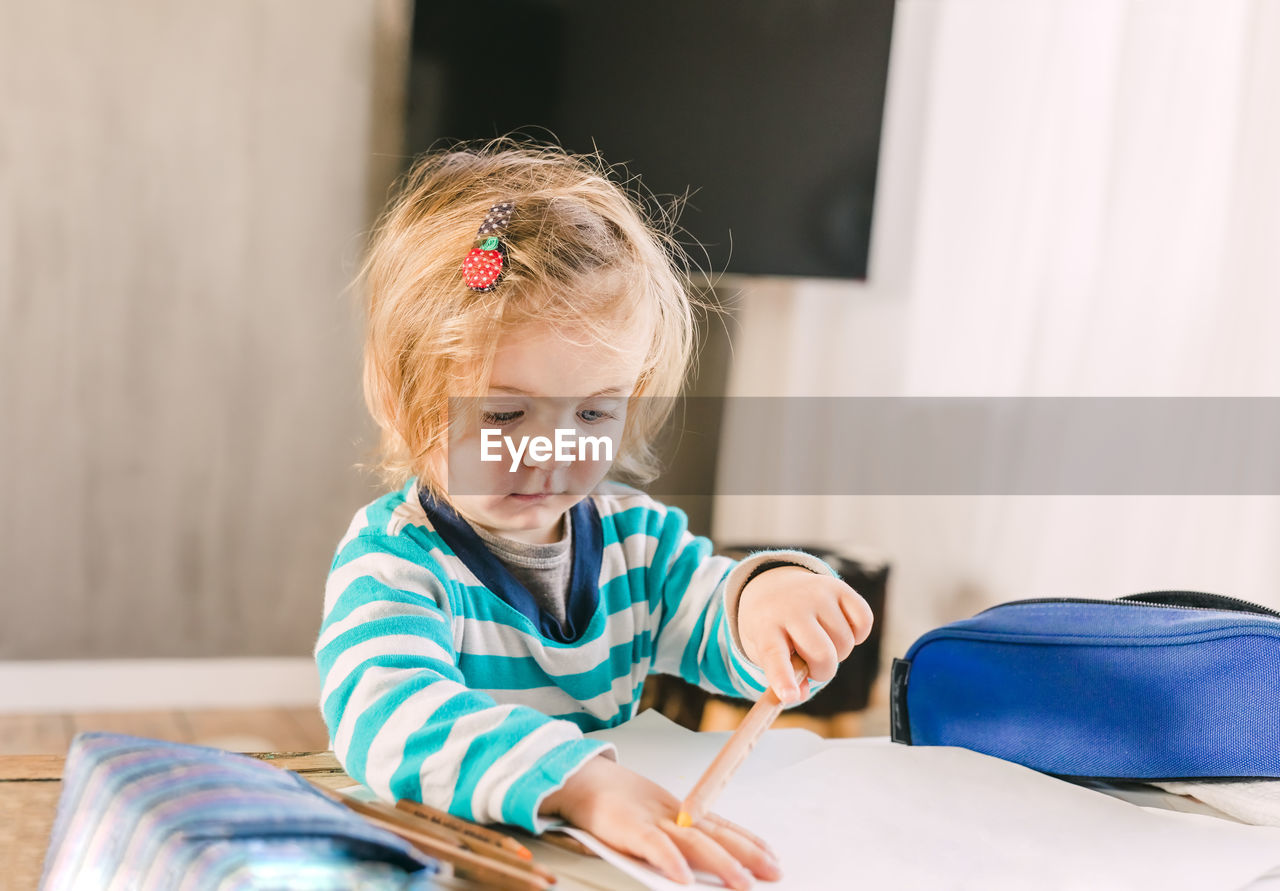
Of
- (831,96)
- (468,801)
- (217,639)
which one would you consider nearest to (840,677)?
(831,96)

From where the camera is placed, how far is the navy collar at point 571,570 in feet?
2.04

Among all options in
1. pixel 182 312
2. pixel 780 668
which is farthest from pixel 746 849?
pixel 182 312

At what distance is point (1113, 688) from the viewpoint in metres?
Result: 0.55

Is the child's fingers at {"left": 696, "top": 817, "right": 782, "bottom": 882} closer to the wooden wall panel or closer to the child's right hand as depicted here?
the child's right hand

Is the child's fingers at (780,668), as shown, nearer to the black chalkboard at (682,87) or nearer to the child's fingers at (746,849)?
the child's fingers at (746,849)

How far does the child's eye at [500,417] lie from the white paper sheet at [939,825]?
0.59 ft

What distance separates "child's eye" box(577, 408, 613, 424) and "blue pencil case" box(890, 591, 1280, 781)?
0.74 feet

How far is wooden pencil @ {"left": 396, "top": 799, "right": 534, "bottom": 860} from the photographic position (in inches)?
15.7

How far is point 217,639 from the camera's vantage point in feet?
6.16

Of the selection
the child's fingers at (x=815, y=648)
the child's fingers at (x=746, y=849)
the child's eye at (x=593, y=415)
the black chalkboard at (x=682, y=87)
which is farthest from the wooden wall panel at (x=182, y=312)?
the child's fingers at (x=746, y=849)

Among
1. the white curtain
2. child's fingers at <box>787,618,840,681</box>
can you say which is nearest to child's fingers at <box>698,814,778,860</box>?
child's fingers at <box>787,618,840,681</box>

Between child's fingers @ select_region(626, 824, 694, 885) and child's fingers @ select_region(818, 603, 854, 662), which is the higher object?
child's fingers @ select_region(818, 603, 854, 662)

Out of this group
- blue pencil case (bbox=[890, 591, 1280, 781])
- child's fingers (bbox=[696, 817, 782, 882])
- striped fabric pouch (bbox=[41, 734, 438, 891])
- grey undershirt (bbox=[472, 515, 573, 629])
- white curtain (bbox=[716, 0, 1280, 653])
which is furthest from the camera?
white curtain (bbox=[716, 0, 1280, 653])

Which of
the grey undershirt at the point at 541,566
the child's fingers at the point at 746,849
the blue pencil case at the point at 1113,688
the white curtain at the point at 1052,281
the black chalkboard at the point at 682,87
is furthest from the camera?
the black chalkboard at the point at 682,87
